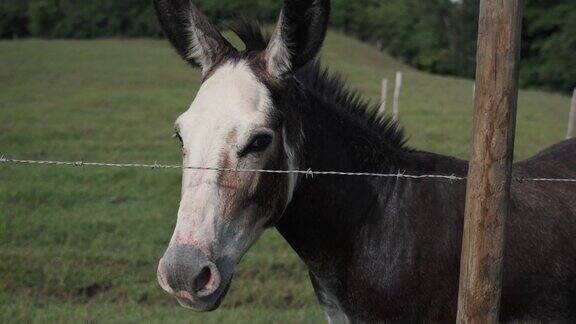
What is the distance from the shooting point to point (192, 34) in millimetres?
3303

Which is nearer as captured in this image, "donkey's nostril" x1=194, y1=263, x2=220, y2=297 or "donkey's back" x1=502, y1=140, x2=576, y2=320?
"donkey's nostril" x1=194, y1=263, x2=220, y2=297

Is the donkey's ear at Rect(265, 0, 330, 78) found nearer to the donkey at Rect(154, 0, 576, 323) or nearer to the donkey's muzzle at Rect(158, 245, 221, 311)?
the donkey at Rect(154, 0, 576, 323)

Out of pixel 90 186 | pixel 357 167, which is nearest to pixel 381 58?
pixel 90 186

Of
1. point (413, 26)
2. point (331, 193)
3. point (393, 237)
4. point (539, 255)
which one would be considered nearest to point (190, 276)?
point (331, 193)

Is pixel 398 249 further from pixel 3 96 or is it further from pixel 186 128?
pixel 3 96

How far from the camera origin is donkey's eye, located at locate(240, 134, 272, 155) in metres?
2.84

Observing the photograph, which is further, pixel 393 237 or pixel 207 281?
pixel 393 237

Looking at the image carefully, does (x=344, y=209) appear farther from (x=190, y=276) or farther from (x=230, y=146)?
(x=190, y=276)

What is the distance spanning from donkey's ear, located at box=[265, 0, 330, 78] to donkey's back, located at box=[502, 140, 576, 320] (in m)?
1.25

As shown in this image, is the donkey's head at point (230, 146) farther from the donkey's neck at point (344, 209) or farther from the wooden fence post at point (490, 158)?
the wooden fence post at point (490, 158)

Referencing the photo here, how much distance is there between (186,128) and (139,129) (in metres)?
14.4

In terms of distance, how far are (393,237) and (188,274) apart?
111cm

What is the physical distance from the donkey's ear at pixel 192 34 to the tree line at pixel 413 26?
151 feet

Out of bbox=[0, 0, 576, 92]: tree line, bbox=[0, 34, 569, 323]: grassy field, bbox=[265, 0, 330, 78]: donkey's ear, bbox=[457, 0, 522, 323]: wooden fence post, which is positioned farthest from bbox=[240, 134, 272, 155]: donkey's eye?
bbox=[0, 0, 576, 92]: tree line
